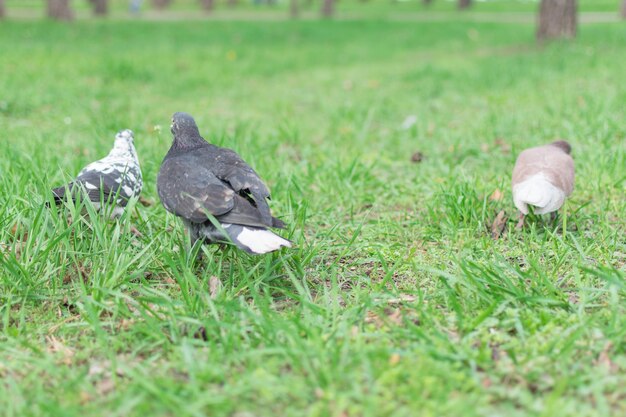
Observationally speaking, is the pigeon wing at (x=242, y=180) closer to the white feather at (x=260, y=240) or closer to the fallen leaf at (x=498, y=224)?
the white feather at (x=260, y=240)

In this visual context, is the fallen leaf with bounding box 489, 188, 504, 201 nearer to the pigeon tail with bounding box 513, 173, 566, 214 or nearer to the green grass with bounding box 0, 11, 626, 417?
the green grass with bounding box 0, 11, 626, 417

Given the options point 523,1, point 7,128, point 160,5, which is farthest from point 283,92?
point 523,1

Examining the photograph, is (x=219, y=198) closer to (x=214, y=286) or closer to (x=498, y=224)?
(x=214, y=286)

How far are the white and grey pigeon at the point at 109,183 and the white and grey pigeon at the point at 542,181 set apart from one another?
208 cm

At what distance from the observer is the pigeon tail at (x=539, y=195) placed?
11.4 feet

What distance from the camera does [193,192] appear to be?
9.78 ft

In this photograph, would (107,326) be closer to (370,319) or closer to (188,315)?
(188,315)

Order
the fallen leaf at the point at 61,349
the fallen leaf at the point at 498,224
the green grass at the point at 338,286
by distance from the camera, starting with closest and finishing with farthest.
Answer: the green grass at the point at 338,286 < the fallen leaf at the point at 61,349 < the fallen leaf at the point at 498,224

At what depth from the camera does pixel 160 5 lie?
33062 mm

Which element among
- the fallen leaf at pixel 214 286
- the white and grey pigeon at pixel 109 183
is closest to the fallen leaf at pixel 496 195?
the fallen leaf at pixel 214 286

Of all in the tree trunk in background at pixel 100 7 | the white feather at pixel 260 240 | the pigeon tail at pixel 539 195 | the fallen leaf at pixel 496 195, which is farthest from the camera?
the tree trunk in background at pixel 100 7

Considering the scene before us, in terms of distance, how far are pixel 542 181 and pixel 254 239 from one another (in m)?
1.72

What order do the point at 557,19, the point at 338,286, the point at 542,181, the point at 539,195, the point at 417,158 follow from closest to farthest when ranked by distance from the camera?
1. the point at 338,286
2. the point at 539,195
3. the point at 542,181
4. the point at 417,158
5. the point at 557,19

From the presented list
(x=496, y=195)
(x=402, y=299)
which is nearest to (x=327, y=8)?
(x=496, y=195)
